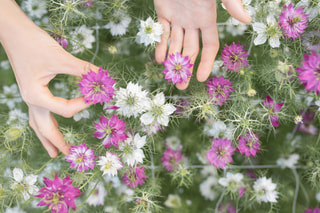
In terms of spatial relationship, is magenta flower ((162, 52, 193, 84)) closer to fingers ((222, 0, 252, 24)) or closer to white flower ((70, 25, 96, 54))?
fingers ((222, 0, 252, 24))

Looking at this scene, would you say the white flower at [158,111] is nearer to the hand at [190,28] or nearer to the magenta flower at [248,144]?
the hand at [190,28]

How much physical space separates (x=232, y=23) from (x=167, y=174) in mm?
617

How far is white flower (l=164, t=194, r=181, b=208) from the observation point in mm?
1059

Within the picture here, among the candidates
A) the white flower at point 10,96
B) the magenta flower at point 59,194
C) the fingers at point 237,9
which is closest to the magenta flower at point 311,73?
the fingers at point 237,9

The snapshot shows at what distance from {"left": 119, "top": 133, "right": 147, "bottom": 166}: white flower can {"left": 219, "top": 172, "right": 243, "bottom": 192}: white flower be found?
364mm

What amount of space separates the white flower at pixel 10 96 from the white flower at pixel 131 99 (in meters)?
0.55

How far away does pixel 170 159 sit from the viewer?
97 centimetres

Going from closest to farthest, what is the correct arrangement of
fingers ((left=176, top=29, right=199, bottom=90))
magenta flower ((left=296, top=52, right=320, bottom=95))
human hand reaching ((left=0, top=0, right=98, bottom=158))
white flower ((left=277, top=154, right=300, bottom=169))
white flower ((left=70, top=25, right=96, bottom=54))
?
1. magenta flower ((left=296, top=52, right=320, bottom=95))
2. human hand reaching ((left=0, top=0, right=98, bottom=158))
3. fingers ((left=176, top=29, right=199, bottom=90))
4. white flower ((left=70, top=25, right=96, bottom=54))
5. white flower ((left=277, top=154, right=300, bottom=169))

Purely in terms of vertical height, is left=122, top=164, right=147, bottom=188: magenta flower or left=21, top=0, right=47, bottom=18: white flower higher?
left=21, top=0, right=47, bottom=18: white flower

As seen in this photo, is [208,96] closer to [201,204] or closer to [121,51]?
[121,51]

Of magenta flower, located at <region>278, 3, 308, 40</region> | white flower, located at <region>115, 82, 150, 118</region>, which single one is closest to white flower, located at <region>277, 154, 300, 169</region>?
magenta flower, located at <region>278, 3, 308, 40</region>

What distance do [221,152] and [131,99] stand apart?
0.33 meters

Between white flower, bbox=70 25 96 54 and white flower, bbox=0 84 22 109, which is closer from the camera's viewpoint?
white flower, bbox=70 25 96 54

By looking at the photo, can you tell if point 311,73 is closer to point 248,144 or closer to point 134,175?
point 248,144
